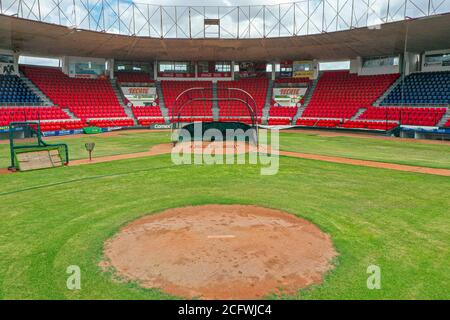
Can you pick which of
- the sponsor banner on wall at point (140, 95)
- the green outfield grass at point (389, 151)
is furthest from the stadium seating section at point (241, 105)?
the green outfield grass at point (389, 151)

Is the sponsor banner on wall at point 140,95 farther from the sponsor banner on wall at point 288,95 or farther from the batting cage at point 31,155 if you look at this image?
the batting cage at point 31,155

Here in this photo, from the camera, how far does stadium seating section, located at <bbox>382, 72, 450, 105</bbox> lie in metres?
41.1

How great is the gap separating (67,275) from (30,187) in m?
9.30

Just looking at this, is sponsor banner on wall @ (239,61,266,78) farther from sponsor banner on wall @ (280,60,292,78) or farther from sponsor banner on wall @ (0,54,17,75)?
sponsor banner on wall @ (0,54,17,75)

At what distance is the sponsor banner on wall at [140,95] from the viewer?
53.7m

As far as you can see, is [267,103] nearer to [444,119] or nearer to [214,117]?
[214,117]

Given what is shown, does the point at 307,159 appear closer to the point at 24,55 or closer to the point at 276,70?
the point at 276,70

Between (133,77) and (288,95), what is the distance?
25384 mm

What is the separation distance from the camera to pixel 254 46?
154 ft

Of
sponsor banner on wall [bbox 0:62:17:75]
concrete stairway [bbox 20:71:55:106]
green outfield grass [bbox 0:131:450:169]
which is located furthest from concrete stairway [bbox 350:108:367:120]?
sponsor banner on wall [bbox 0:62:17:75]

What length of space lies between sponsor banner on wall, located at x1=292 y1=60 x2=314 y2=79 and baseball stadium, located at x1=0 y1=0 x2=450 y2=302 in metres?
5.81

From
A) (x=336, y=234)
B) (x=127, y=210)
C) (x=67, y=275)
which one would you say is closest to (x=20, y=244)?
(x=67, y=275)

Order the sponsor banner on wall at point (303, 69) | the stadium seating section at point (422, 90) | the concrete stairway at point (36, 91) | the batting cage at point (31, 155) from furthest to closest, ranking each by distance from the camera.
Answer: the sponsor banner on wall at point (303, 69)
the concrete stairway at point (36, 91)
the stadium seating section at point (422, 90)
the batting cage at point (31, 155)

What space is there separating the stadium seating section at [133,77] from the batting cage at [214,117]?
6.89 m
